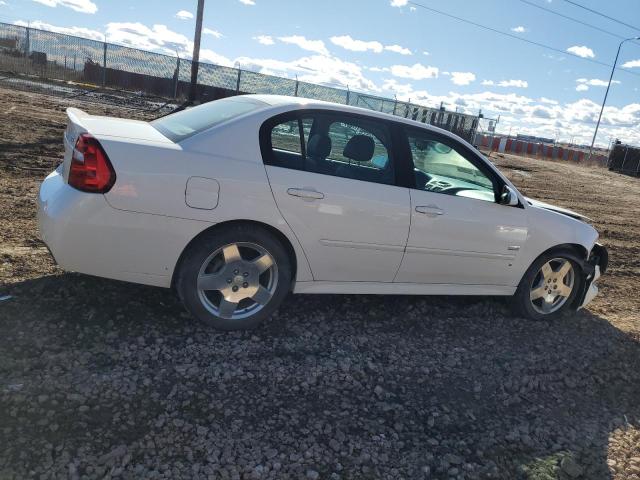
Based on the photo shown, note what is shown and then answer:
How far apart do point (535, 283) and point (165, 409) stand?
3573 mm

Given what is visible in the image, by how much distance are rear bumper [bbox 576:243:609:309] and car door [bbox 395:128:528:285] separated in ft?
2.88

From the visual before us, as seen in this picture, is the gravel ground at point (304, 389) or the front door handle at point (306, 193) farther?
the front door handle at point (306, 193)

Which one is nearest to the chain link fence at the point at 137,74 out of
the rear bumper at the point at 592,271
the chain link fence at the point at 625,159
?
the chain link fence at the point at 625,159

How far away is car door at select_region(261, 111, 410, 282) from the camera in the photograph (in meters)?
3.86

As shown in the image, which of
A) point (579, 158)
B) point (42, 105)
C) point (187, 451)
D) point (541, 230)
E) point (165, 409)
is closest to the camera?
point (187, 451)

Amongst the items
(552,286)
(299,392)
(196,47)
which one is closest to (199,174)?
(299,392)

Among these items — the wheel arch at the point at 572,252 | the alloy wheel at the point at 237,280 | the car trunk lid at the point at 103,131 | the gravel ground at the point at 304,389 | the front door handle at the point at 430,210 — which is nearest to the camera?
the gravel ground at the point at 304,389

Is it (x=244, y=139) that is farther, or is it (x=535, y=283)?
(x=535, y=283)

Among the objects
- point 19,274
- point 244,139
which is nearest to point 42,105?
point 19,274

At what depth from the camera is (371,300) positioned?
4.96 metres

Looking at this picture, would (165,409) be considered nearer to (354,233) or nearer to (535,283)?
(354,233)

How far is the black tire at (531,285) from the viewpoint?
16.4 ft

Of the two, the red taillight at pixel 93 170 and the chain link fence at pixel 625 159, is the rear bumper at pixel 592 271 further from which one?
the chain link fence at pixel 625 159

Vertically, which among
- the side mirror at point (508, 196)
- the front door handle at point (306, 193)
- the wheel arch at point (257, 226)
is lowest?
the wheel arch at point (257, 226)
